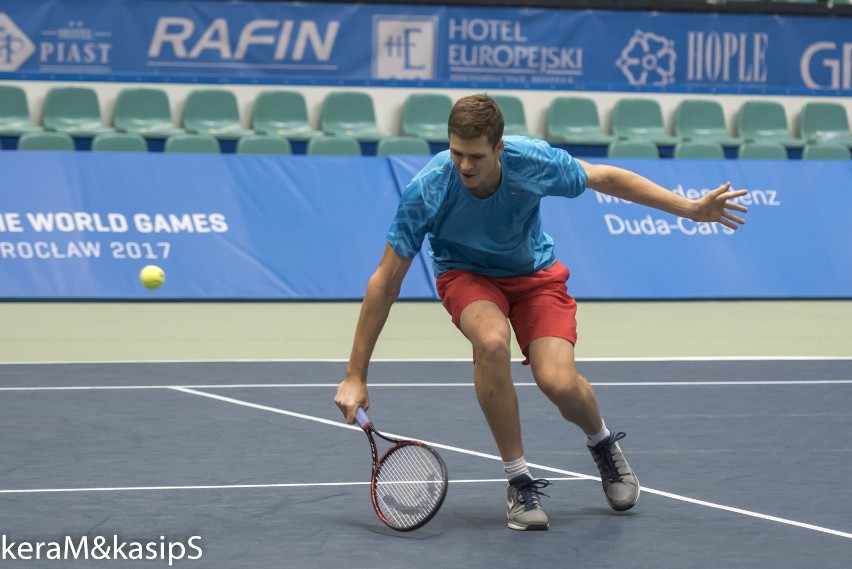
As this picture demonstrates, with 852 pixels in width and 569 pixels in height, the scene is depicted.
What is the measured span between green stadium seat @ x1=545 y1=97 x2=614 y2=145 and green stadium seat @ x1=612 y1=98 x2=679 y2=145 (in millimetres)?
197

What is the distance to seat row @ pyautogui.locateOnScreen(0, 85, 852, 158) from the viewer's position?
14836 mm

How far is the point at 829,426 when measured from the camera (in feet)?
23.6

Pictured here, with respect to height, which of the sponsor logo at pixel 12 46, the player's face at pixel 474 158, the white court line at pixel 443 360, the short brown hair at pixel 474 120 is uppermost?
the sponsor logo at pixel 12 46

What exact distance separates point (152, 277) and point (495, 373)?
6.38 metres

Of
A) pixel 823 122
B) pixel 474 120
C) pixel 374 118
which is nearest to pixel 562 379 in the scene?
pixel 474 120

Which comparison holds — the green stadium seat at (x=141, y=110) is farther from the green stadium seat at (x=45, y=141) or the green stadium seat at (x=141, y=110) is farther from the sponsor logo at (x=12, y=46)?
the green stadium seat at (x=45, y=141)

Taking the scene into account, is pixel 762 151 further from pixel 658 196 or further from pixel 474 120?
pixel 474 120

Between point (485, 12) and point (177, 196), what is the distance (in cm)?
523

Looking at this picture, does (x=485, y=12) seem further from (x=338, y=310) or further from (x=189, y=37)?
(x=338, y=310)

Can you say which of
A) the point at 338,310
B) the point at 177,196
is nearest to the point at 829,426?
the point at 338,310

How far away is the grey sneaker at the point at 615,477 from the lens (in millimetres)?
5250

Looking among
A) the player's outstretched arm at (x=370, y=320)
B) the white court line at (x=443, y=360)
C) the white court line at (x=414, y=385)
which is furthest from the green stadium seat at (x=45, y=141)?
the player's outstretched arm at (x=370, y=320)

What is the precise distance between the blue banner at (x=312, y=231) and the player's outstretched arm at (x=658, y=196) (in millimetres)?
7335

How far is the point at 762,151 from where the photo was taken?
15.4 meters
